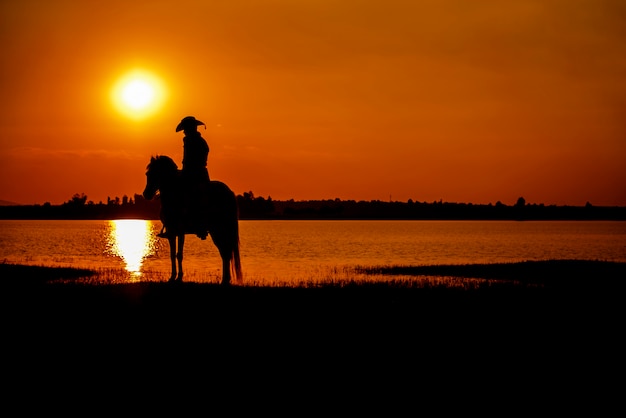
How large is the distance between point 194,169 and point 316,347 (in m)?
9.89

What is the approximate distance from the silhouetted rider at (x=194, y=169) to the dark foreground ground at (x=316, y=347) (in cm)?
255

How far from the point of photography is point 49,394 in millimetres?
9391

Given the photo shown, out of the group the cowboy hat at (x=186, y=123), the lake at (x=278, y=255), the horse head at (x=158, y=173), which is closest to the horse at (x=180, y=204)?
the horse head at (x=158, y=173)

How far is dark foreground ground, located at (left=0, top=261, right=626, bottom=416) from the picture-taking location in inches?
387

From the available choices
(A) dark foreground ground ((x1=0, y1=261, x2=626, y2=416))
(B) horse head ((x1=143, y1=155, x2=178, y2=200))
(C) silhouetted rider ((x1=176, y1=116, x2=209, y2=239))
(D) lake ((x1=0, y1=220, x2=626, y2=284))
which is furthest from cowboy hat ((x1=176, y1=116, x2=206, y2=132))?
(D) lake ((x1=0, y1=220, x2=626, y2=284))

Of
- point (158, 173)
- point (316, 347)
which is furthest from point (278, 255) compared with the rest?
point (316, 347)

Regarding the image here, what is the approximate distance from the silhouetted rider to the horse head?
801 millimetres

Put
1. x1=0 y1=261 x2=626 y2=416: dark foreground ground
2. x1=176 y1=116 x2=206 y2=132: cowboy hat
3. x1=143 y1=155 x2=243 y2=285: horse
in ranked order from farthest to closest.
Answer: x1=143 y1=155 x2=243 y2=285: horse < x1=176 y1=116 x2=206 y2=132: cowboy hat < x1=0 y1=261 x2=626 y2=416: dark foreground ground

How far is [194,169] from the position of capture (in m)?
20.7

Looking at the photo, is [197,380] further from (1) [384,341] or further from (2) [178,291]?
(2) [178,291]

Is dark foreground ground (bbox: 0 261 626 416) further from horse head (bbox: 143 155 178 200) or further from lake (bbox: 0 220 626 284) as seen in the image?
lake (bbox: 0 220 626 284)

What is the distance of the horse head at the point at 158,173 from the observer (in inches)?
847

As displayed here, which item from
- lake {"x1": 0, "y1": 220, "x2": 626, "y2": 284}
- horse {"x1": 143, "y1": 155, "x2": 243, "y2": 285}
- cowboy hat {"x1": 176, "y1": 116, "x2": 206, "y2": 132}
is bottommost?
lake {"x1": 0, "y1": 220, "x2": 626, "y2": 284}

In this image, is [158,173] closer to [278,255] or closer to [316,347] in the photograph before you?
[316,347]
